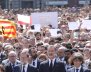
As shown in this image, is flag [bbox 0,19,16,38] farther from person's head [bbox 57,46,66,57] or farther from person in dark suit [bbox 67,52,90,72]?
person in dark suit [bbox 67,52,90,72]

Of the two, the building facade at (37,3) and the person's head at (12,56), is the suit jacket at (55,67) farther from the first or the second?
the building facade at (37,3)

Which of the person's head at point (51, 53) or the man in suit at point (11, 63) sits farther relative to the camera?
the man in suit at point (11, 63)

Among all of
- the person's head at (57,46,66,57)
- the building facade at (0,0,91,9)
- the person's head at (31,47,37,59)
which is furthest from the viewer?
the building facade at (0,0,91,9)

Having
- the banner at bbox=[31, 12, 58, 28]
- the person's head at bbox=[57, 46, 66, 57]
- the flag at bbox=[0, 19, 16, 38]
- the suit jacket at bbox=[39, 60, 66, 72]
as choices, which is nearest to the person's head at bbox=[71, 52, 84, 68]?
the suit jacket at bbox=[39, 60, 66, 72]

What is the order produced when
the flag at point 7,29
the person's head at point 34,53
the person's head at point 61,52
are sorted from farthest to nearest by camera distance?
1. the flag at point 7,29
2. the person's head at point 34,53
3. the person's head at point 61,52

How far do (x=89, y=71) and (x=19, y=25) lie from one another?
13.6m

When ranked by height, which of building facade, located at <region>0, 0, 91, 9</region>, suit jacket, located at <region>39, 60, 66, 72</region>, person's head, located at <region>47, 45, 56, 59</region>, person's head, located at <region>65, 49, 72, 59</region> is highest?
person's head, located at <region>47, 45, 56, 59</region>

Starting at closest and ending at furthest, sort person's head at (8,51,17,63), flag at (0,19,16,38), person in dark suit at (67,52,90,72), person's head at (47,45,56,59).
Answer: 1. person in dark suit at (67,52,90,72)
2. person's head at (47,45,56,59)
3. person's head at (8,51,17,63)
4. flag at (0,19,16,38)

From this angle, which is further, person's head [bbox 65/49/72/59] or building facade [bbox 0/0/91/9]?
building facade [bbox 0/0/91/9]

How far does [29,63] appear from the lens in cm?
1352

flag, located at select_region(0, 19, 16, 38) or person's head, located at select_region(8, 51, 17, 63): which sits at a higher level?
person's head, located at select_region(8, 51, 17, 63)

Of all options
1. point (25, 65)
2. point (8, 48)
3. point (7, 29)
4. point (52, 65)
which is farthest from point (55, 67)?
point (7, 29)

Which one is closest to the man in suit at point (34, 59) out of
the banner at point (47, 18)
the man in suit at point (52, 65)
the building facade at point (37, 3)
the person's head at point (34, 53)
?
the person's head at point (34, 53)

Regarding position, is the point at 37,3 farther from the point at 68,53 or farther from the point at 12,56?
the point at 12,56
